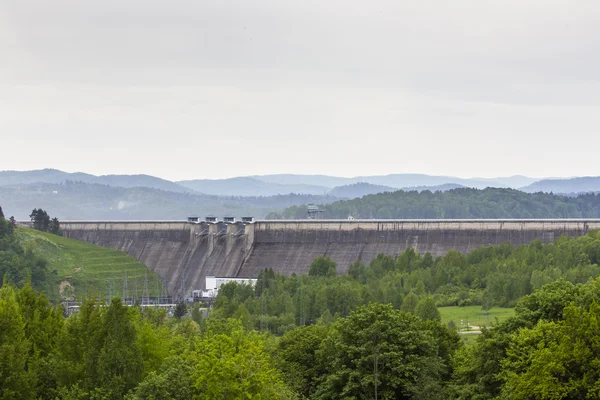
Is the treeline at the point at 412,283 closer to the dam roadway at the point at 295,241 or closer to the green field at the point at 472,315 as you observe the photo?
the green field at the point at 472,315

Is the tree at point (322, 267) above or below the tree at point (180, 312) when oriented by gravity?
above

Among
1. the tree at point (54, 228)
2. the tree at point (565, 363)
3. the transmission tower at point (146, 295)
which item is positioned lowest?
the transmission tower at point (146, 295)

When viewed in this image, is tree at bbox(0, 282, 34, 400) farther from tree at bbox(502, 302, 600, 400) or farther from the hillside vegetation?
the hillside vegetation

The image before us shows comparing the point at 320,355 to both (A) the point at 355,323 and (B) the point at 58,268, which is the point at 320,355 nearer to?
(A) the point at 355,323

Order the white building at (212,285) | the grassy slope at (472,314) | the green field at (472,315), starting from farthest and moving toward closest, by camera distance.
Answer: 1. the white building at (212,285)
2. the grassy slope at (472,314)
3. the green field at (472,315)

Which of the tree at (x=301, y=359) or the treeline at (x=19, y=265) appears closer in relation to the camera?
the tree at (x=301, y=359)

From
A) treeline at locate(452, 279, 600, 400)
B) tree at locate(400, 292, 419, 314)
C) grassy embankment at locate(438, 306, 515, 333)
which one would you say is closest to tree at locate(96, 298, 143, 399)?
treeline at locate(452, 279, 600, 400)

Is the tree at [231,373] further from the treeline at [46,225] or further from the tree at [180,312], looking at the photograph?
the treeline at [46,225]

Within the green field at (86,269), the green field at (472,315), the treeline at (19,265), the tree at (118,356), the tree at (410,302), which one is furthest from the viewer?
the green field at (86,269)

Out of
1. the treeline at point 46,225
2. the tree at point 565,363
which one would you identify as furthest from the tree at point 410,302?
the treeline at point 46,225
